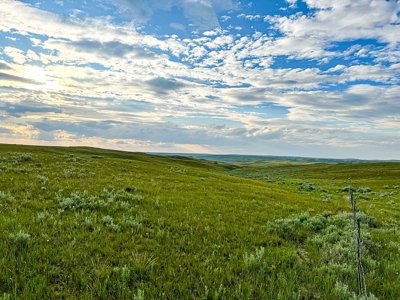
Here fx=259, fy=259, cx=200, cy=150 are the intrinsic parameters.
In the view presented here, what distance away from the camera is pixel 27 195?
38.9 ft

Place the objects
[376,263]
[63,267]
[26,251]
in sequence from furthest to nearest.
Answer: [376,263], [26,251], [63,267]

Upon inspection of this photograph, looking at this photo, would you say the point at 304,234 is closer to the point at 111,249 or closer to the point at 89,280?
the point at 111,249

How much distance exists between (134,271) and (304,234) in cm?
728

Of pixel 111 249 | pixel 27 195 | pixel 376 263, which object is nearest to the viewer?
pixel 111 249

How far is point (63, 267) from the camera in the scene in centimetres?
580

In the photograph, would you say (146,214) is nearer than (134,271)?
No

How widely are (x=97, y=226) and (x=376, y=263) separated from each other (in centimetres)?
849

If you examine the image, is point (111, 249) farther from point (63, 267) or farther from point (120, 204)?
point (120, 204)

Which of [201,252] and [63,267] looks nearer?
[63,267]

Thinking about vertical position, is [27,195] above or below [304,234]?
above

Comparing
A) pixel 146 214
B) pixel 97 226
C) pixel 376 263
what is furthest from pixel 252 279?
pixel 146 214

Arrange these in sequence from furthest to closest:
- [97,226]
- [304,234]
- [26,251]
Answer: [304,234]
[97,226]
[26,251]

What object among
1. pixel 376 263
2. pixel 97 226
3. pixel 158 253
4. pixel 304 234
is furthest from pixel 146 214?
pixel 376 263

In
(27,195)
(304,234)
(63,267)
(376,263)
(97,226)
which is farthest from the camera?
(27,195)
